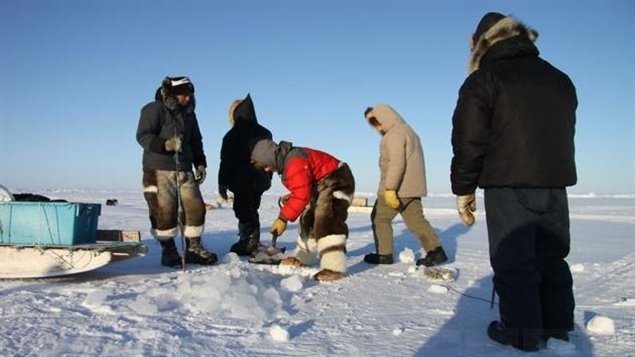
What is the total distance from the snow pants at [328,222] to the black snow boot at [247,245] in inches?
49.6

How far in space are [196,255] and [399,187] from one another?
2.29 metres

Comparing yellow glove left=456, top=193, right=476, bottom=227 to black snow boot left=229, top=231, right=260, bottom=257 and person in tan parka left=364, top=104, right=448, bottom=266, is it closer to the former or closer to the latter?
person in tan parka left=364, top=104, right=448, bottom=266

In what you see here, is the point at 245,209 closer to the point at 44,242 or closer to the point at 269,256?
the point at 269,256

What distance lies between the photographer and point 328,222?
4.70m

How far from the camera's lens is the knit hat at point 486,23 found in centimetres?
301

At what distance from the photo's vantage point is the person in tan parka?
18.1ft

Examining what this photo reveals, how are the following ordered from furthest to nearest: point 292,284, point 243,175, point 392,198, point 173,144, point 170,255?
point 243,175 < point 392,198 < point 170,255 < point 173,144 < point 292,284

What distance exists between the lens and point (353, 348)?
2611 millimetres

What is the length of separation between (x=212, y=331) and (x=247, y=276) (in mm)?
1352

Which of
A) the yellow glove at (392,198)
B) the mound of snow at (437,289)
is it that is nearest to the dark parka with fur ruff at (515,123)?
the mound of snow at (437,289)

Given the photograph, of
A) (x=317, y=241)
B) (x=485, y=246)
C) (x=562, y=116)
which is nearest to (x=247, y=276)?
(x=317, y=241)

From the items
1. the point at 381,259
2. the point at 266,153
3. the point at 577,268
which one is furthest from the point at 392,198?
the point at 577,268

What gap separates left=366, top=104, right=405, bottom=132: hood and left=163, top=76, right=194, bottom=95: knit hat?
207cm

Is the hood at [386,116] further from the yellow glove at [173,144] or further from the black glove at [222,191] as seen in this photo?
the yellow glove at [173,144]
